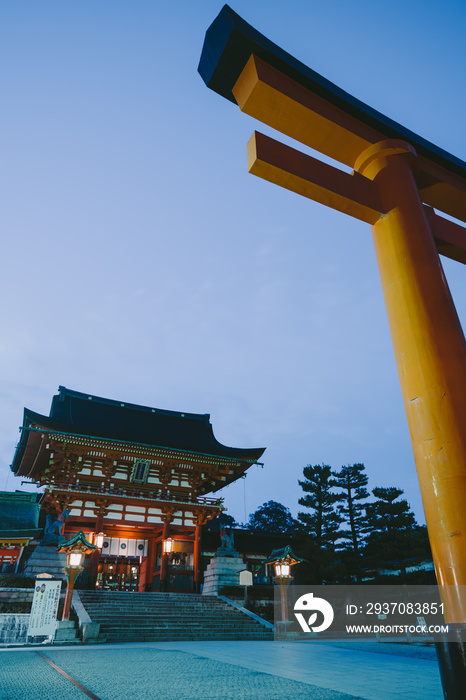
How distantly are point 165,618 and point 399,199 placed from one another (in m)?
14.2

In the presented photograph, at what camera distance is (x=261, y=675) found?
16.4 ft

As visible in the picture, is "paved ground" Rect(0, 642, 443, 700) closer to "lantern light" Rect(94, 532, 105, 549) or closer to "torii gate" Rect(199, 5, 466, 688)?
"torii gate" Rect(199, 5, 466, 688)

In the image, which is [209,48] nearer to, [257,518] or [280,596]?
[280,596]

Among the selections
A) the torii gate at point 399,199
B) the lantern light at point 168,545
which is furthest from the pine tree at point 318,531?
the torii gate at point 399,199

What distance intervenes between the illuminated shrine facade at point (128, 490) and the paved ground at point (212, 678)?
11.0m

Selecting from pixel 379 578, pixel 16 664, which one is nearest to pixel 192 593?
pixel 379 578

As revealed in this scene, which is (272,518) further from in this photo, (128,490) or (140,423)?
(128,490)

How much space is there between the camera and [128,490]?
18562 millimetres

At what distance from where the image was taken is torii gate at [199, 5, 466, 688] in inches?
87.5

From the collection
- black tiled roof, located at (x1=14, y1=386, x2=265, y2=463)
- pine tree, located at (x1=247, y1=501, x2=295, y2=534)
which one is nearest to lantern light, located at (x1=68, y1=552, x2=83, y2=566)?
black tiled roof, located at (x1=14, y1=386, x2=265, y2=463)

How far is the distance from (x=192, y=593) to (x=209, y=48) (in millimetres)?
18336

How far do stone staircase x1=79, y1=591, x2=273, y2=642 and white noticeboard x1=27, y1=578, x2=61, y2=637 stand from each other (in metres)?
1.30

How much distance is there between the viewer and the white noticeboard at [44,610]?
33.5 ft

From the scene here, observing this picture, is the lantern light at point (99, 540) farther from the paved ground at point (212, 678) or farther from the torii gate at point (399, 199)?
the torii gate at point (399, 199)
